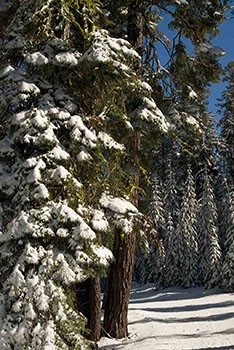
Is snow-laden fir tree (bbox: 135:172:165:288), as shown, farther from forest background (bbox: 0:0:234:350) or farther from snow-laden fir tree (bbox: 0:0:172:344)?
snow-laden fir tree (bbox: 0:0:172:344)

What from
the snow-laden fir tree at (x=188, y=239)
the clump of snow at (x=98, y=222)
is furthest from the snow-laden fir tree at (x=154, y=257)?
the clump of snow at (x=98, y=222)

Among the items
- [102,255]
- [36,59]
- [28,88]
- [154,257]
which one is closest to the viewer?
[102,255]

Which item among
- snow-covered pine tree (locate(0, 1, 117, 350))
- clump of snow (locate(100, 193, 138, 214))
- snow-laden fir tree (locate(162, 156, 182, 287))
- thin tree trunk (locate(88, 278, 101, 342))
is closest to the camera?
snow-covered pine tree (locate(0, 1, 117, 350))

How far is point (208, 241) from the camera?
103 feet

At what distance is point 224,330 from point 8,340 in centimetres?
712

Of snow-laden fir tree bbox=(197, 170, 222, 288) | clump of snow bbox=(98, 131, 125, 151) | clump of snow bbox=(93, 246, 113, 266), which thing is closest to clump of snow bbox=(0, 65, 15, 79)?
clump of snow bbox=(98, 131, 125, 151)

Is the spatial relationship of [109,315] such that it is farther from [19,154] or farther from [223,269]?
[223,269]

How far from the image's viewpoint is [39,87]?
6.20 meters

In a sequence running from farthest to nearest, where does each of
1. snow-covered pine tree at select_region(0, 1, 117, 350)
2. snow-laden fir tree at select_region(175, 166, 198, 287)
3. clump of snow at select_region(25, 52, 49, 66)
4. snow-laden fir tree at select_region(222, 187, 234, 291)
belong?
1. snow-laden fir tree at select_region(175, 166, 198, 287)
2. snow-laden fir tree at select_region(222, 187, 234, 291)
3. clump of snow at select_region(25, 52, 49, 66)
4. snow-covered pine tree at select_region(0, 1, 117, 350)

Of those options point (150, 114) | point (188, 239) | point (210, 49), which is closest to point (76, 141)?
point (150, 114)

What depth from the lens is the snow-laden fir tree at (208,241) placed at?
96.5 ft

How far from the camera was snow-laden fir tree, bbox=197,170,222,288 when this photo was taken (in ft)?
96.5

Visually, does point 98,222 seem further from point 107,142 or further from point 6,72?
point 6,72

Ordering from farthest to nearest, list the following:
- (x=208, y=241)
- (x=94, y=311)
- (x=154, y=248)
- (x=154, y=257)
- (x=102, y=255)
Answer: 1. (x=154, y=257)
2. (x=154, y=248)
3. (x=208, y=241)
4. (x=94, y=311)
5. (x=102, y=255)
